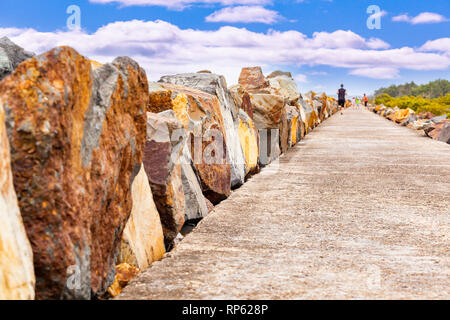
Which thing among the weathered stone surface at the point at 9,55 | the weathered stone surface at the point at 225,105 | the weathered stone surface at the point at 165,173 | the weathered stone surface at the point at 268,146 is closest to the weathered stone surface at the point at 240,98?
the weathered stone surface at the point at 225,105

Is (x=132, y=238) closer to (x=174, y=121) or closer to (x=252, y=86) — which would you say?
(x=174, y=121)

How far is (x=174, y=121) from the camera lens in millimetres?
3250

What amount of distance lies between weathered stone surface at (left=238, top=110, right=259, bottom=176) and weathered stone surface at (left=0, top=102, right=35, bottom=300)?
3.99 meters

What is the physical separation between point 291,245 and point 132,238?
1.00 metres

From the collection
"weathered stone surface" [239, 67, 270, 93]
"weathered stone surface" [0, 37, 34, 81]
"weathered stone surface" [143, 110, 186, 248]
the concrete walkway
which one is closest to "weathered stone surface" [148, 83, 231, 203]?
the concrete walkway

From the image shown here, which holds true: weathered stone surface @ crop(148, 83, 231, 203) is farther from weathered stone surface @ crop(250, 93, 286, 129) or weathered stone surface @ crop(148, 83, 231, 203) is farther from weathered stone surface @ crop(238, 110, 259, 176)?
weathered stone surface @ crop(250, 93, 286, 129)

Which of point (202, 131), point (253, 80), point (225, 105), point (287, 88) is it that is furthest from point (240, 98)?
point (287, 88)

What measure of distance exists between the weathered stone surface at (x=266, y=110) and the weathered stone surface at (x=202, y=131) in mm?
2739

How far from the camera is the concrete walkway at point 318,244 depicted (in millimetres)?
2229

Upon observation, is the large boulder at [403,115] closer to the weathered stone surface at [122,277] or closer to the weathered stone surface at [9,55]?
the weathered stone surface at [122,277]

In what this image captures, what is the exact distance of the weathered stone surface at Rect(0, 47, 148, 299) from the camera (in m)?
1.64

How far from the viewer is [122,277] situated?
2301 mm

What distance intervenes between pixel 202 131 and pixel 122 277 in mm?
2091
